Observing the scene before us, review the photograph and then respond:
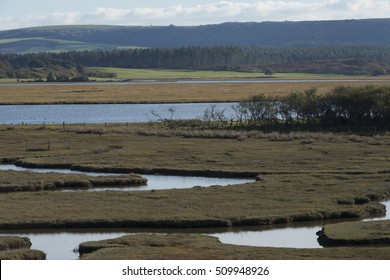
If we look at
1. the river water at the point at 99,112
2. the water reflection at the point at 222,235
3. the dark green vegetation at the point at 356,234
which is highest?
the dark green vegetation at the point at 356,234

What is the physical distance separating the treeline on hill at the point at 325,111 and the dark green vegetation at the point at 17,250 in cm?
5687

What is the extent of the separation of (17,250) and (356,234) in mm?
15086

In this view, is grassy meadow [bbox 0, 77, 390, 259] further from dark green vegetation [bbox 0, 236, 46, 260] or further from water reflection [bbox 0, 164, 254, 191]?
water reflection [bbox 0, 164, 254, 191]

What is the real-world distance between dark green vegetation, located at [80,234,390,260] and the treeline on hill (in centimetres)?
5586

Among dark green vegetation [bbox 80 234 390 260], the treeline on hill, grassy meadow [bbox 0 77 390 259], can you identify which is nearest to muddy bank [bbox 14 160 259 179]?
grassy meadow [bbox 0 77 390 259]

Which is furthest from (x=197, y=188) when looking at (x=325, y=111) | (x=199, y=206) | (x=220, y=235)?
(x=325, y=111)

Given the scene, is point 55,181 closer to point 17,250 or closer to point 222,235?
point 222,235

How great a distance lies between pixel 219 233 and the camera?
4350 cm

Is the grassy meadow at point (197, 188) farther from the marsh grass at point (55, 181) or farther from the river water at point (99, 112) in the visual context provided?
the river water at point (99, 112)

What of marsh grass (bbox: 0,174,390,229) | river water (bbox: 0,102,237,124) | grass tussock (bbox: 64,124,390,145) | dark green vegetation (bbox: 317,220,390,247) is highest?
dark green vegetation (bbox: 317,220,390,247)

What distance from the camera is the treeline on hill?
93375 mm

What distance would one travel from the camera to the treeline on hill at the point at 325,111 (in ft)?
306

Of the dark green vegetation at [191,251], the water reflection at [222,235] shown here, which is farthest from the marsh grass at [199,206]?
the dark green vegetation at [191,251]

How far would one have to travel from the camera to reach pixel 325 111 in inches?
3784
